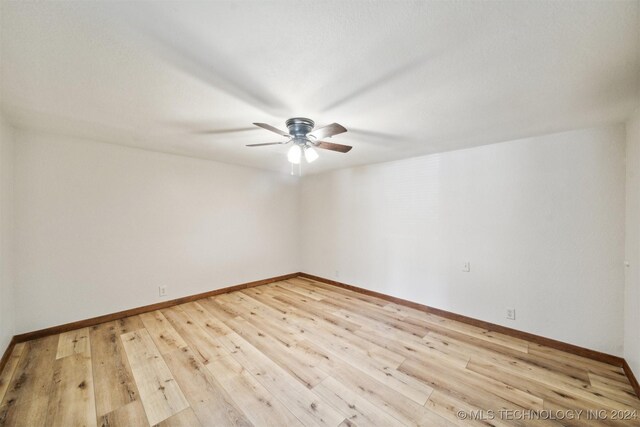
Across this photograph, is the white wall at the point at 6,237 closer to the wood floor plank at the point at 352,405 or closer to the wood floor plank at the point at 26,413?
the wood floor plank at the point at 26,413

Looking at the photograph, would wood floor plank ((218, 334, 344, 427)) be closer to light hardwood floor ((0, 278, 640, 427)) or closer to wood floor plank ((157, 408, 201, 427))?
light hardwood floor ((0, 278, 640, 427))

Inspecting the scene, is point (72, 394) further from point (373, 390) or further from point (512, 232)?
point (512, 232)

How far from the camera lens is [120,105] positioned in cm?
179

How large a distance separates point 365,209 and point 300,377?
2616mm

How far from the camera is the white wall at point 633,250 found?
1.79 m

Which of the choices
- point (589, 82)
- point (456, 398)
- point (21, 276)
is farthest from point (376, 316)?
point (21, 276)

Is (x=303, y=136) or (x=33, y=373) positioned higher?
(x=303, y=136)

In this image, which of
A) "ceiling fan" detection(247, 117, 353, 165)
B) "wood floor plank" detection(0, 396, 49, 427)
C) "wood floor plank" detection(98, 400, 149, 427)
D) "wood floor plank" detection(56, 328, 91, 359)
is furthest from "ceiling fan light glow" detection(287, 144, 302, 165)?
"wood floor plank" detection(56, 328, 91, 359)

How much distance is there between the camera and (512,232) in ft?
8.27

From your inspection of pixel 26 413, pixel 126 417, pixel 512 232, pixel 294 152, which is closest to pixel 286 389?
pixel 126 417

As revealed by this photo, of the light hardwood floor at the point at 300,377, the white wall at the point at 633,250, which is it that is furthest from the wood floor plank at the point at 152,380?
the white wall at the point at 633,250

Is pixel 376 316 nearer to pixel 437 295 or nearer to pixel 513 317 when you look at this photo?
pixel 437 295

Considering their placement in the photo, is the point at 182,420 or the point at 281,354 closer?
the point at 182,420

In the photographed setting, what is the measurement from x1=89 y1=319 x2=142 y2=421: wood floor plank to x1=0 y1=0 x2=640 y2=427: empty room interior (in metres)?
0.02
